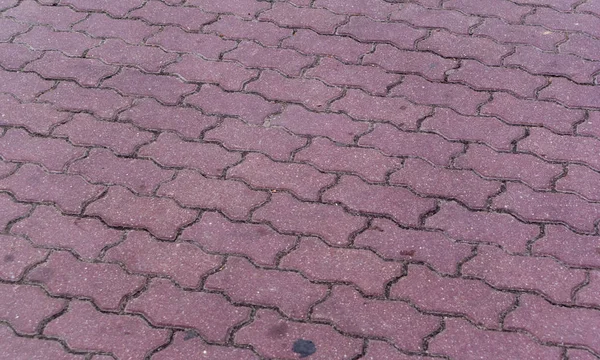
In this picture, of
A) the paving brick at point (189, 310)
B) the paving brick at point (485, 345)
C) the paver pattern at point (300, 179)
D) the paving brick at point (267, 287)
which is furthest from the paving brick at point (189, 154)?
the paving brick at point (485, 345)

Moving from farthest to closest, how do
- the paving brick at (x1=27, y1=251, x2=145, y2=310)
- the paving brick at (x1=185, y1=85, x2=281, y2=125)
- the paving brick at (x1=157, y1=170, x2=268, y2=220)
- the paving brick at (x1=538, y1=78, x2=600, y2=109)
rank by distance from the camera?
1. the paving brick at (x1=538, y1=78, x2=600, y2=109)
2. the paving brick at (x1=185, y1=85, x2=281, y2=125)
3. the paving brick at (x1=157, y1=170, x2=268, y2=220)
4. the paving brick at (x1=27, y1=251, x2=145, y2=310)

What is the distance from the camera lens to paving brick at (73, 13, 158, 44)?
4.71 meters

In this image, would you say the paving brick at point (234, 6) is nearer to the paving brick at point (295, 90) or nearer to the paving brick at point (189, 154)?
the paving brick at point (295, 90)

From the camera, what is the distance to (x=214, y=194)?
373 centimetres

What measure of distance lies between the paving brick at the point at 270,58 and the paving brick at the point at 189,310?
152 centimetres

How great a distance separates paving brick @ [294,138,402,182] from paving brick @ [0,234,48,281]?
1.18m

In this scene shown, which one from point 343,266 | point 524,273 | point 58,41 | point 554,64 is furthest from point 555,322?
point 58,41

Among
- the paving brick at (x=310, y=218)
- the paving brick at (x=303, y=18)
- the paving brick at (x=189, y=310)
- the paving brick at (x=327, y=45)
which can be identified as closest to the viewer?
the paving brick at (x=189, y=310)

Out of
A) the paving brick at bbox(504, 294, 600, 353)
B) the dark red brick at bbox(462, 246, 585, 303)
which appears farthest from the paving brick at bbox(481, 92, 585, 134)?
the paving brick at bbox(504, 294, 600, 353)

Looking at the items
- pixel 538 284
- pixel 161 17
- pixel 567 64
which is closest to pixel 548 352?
pixel 538 284

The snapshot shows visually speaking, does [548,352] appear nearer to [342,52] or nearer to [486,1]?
[342,52]

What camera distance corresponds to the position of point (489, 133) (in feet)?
13.4

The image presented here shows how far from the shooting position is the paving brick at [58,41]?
461cm

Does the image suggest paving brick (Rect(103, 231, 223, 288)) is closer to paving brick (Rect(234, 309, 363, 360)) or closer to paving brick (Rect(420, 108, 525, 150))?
paving brick (Rect(234, 309, 363, 360))
